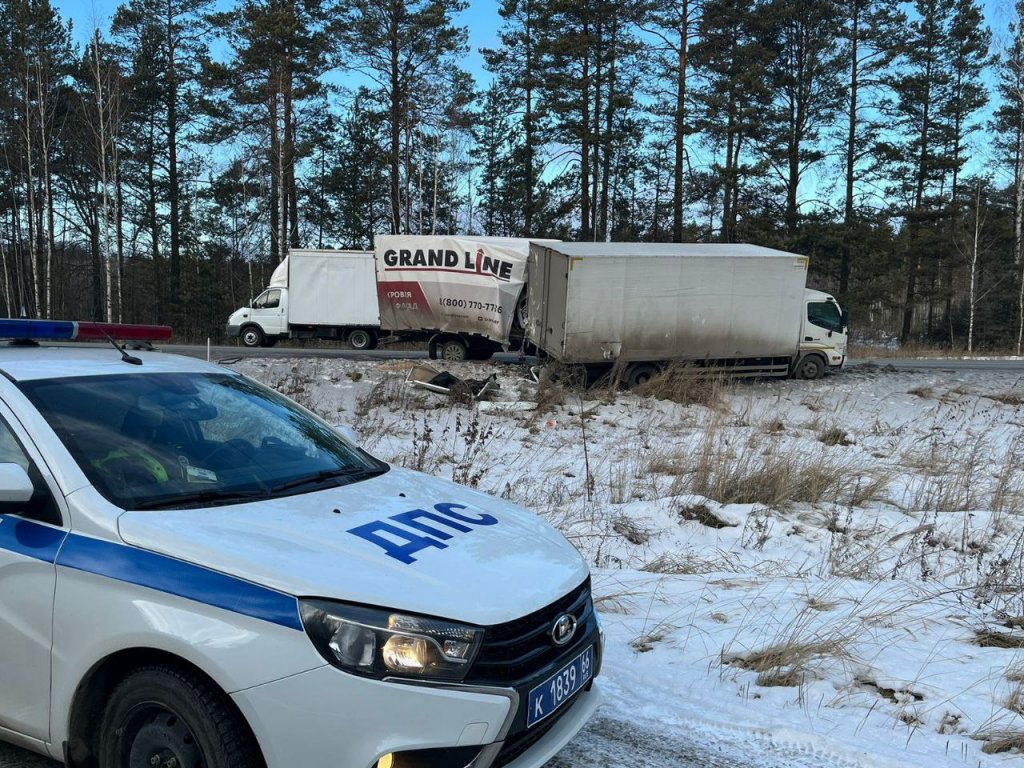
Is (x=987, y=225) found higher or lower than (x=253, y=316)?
higher

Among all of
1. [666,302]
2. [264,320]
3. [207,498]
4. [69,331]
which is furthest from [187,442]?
[264,320]

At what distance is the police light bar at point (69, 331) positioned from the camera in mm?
3553

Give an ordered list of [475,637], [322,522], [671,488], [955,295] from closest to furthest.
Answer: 1. [475,637]
2. [322,522]
3. [671,488]
4. [955,295]

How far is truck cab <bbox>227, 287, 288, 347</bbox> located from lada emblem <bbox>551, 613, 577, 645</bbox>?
26.3 meters

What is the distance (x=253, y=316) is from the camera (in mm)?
28016

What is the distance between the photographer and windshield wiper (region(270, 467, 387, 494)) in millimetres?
3012

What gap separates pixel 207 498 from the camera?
274cm

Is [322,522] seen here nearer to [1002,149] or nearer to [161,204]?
[161,204]

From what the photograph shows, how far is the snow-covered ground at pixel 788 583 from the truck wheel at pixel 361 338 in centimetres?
1531

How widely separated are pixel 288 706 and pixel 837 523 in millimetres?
5593

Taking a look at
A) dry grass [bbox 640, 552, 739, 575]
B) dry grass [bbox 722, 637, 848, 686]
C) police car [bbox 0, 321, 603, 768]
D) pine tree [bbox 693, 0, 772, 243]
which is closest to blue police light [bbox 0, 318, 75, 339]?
police car [bbox 0, 321, 603, 768]

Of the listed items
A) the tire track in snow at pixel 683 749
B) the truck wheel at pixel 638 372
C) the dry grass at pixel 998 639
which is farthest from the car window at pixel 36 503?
the truck wheel at pixel 638 372

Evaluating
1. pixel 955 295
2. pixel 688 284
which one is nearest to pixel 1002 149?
pixel 955 295

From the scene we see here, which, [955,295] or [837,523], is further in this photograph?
[955,295]
